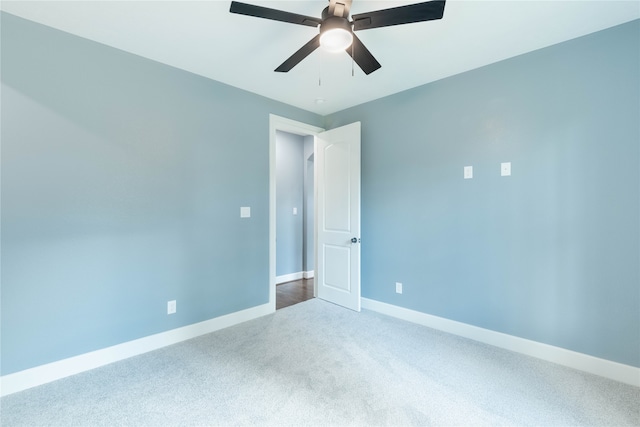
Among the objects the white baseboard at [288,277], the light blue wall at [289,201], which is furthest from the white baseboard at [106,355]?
the light blue wall at [289,201]

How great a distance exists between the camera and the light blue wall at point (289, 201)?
4.79m

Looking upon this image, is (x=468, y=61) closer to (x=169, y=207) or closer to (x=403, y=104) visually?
(x=403, y=104)

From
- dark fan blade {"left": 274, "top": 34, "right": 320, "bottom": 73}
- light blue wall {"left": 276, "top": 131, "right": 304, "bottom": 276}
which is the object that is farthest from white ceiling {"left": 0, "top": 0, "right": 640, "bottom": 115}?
light blue wall {"left": 276, "top": 131, "right": 304, "bottom": 276}

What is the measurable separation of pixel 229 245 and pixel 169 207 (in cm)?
70

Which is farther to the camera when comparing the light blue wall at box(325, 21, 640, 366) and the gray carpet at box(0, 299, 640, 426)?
the light blue wall at box(325, 21, 640, 366)

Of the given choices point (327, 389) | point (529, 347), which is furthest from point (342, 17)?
point (529, 347)

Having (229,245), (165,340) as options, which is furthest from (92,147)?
(165,340)

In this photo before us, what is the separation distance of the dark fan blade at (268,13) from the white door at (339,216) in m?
1.89

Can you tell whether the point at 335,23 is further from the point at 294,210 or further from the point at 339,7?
the point at 294,210

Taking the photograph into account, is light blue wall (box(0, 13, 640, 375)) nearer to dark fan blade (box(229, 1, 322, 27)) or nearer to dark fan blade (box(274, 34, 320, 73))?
dark fan blade (box(274, 34, 320, 73))

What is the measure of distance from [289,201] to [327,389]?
336 centimetres

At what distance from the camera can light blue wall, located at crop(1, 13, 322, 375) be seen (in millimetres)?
1947

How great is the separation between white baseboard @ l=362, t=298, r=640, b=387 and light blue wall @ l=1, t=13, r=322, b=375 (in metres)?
1.90

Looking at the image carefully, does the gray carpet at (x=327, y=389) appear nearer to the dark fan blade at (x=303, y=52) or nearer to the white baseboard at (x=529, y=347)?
the white baseboard at (x=529, y=347)
